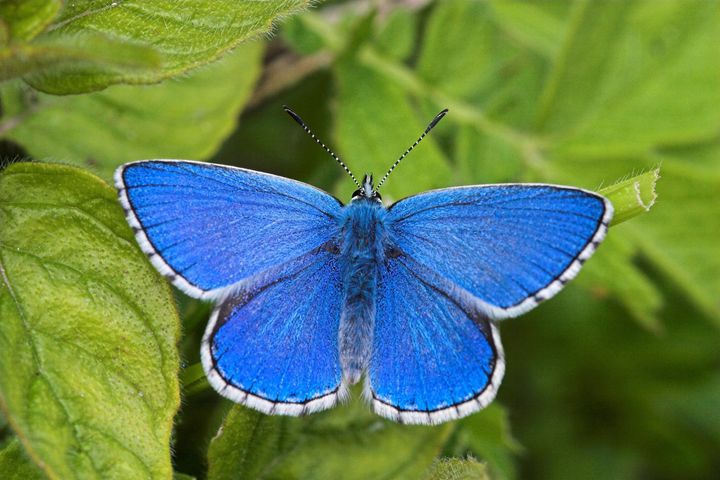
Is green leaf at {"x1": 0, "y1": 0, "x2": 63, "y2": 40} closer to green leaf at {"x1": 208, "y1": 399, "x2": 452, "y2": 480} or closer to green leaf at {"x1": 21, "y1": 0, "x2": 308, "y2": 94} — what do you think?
green leaf at {"x1": 21, "y1": 0, "x2": 308, "y2": 94}

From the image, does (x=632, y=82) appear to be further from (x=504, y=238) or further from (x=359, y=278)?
(x=359, y=278)

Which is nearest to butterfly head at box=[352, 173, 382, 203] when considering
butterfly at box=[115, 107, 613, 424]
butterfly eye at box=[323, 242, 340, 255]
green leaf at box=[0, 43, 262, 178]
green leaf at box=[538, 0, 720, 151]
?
butterfly at box=[115, 107, 613, 424]

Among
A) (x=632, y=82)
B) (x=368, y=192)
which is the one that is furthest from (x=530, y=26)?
(x=368, y=192)

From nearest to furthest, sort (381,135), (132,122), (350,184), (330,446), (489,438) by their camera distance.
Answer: (330,446) < (489,438) < (132,122) < (350,184) < (381,135)

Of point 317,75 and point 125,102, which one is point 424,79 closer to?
point 317,75

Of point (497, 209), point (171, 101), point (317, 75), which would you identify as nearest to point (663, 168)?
point (497, 209)

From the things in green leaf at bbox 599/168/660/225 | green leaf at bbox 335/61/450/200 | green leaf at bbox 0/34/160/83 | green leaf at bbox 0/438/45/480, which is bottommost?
green leaf at bbox 0/438/45/480
